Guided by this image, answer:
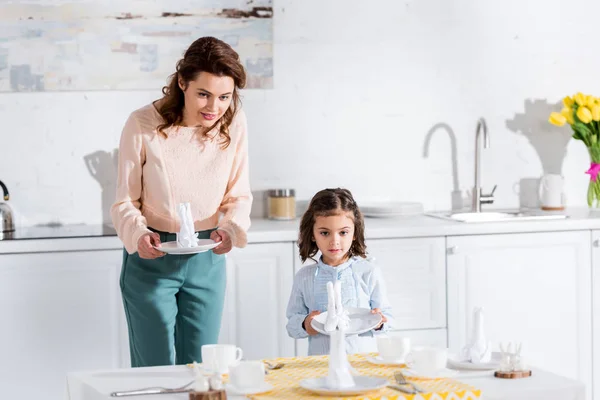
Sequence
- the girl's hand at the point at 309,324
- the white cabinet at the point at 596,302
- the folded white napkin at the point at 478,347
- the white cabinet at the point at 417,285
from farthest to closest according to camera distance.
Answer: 1. the white cabinet at the point at 596,302
2. the white cabinet at the point at 417,285
3. the girl's hand at the point at 309,324
4. the folded white napkin at the point at 478,347

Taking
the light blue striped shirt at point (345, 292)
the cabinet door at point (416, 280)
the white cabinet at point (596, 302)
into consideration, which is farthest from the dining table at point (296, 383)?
the white cabinet at point (596, 302)

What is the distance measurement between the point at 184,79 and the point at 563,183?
6.98 ft

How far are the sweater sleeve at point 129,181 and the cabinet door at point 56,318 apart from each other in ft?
2.67

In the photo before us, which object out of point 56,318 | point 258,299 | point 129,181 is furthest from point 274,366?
point 56,318

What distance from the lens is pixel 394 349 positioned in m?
2.14

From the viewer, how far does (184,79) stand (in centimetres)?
253

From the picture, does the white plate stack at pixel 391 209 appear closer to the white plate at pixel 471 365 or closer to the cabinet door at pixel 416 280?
the cabinet door at pixel 416 280

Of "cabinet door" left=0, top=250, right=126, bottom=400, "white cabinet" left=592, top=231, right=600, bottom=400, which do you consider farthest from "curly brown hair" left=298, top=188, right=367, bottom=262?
"white cabinet" left=592, top=231, right=600, bottom=400

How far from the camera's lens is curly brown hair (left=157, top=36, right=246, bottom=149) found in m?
2.48

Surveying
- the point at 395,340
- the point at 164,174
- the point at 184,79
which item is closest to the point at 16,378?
the point at 164,174

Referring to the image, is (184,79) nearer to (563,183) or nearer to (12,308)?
(12,308)

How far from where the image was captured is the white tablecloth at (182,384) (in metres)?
1.91

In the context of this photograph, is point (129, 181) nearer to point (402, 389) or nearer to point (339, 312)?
point (339, 312)

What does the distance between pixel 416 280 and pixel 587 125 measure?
112 cm
